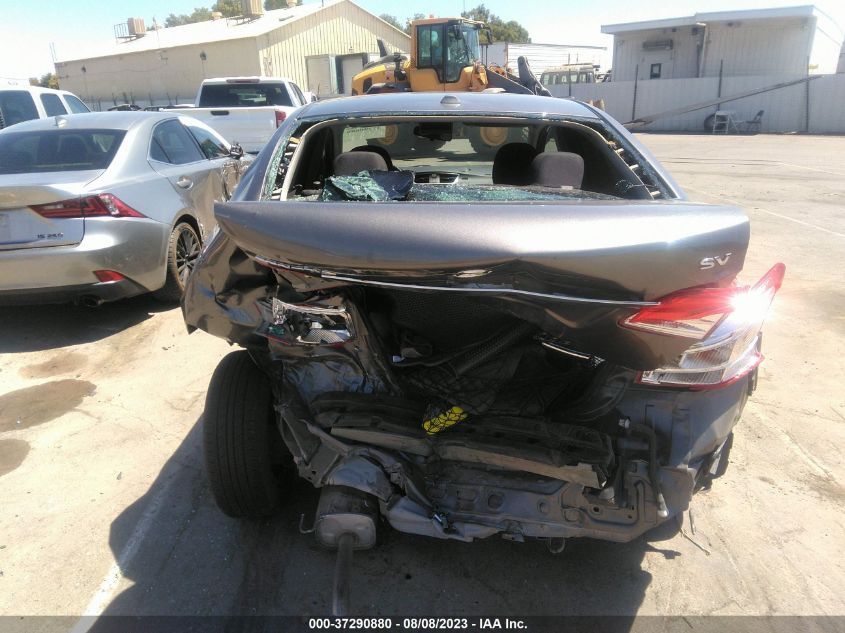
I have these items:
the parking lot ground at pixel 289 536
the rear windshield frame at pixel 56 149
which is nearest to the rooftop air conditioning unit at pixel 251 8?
the rear windshield frame at pixel 56 149

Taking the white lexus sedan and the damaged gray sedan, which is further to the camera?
the white lexus sedan

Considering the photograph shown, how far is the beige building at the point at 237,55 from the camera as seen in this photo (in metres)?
31.5

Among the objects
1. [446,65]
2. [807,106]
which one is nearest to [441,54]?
[446,65]

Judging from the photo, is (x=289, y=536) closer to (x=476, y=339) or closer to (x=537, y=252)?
(x=476, y=339)

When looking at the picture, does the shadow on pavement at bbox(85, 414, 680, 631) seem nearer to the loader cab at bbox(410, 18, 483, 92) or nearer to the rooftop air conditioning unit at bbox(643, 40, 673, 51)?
the loader cab at bbox(410, 18, 483, 92)

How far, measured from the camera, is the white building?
29.1 meters

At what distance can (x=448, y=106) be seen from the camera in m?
3.01

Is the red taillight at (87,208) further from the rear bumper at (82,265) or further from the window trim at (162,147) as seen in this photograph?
the window trim at (162,147)

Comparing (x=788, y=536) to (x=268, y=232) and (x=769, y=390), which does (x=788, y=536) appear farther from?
(x=268, y=232)

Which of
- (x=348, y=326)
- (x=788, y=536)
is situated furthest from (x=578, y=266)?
(x=788, y=536)

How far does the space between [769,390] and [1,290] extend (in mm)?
5585

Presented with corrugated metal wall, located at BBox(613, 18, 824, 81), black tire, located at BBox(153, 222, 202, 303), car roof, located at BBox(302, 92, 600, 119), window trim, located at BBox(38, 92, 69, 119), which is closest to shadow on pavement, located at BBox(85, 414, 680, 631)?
car roof, located at BBox(302, 92, 600, 119)

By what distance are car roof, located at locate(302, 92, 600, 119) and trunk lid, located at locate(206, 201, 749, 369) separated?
53.1 inches

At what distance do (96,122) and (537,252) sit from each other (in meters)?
5.42
